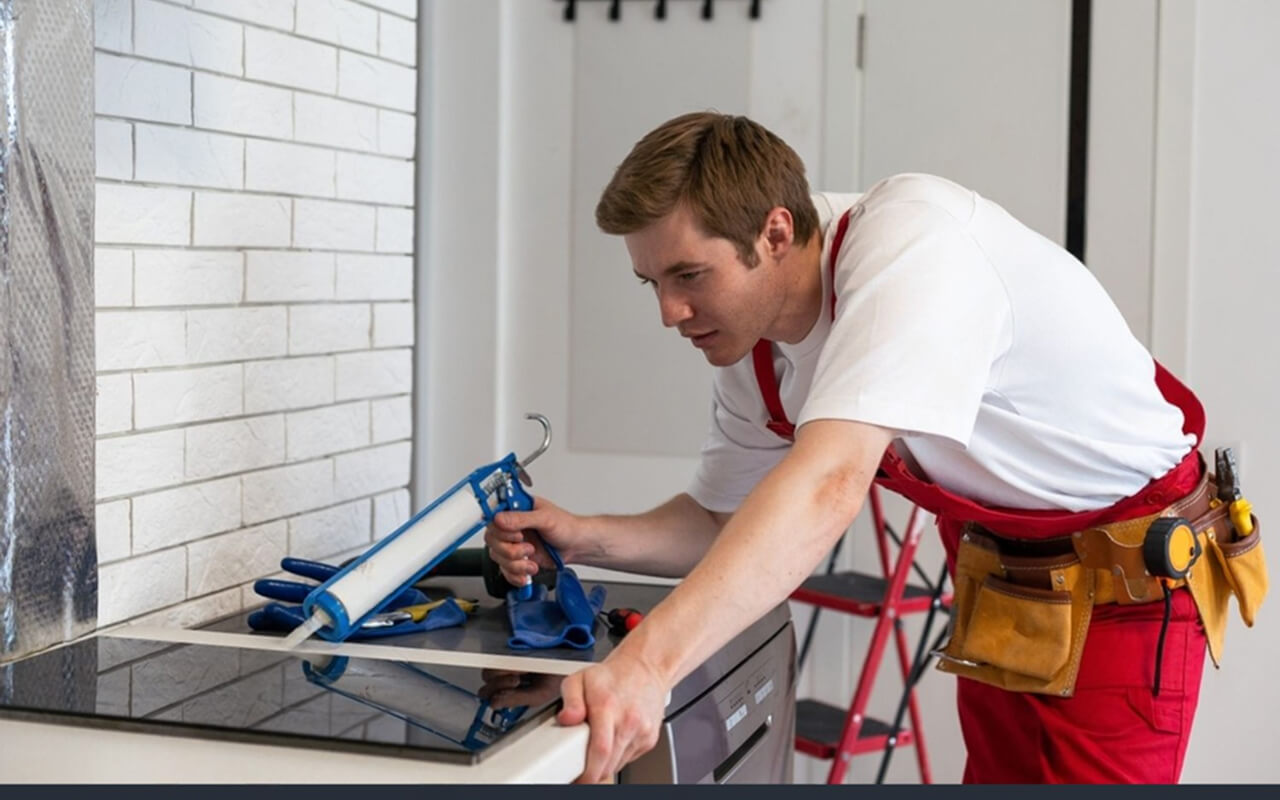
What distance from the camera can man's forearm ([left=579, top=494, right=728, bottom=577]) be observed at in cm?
203

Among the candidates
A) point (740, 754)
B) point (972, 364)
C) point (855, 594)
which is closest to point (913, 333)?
point (972, 364)

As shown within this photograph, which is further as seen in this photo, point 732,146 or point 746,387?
point 746,387

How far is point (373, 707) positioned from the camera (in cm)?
144

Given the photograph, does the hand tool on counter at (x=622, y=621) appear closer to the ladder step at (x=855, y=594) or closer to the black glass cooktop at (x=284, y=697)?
the black glass cooktop at (x=284, y=697)

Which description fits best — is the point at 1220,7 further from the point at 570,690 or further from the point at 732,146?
the point at 570,690

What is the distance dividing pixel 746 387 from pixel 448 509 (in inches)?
18.9

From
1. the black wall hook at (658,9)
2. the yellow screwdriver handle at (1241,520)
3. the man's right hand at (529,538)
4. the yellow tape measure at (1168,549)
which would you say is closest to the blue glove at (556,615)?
the man's right hand at (529,538)

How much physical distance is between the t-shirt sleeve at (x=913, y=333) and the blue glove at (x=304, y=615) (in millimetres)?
554

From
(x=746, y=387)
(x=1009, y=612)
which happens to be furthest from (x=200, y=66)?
(x=1009, y=612)

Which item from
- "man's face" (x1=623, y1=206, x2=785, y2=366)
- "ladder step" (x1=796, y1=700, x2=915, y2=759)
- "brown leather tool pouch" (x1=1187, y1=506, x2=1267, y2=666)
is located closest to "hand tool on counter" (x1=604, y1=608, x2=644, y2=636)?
"man's face" (x1=623, y1=206, x2=785, y2=366)

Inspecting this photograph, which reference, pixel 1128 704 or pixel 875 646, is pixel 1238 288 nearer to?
pixel 875 646

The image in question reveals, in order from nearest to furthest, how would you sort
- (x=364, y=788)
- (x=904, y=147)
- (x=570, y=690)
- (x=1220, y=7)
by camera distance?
(x=364, y=788) → (x=570, y=690) → (x=1220, y=7) → (x=904, y=147)

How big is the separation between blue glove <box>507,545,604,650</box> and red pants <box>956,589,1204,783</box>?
1.99 feet

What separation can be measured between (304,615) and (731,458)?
667mm
